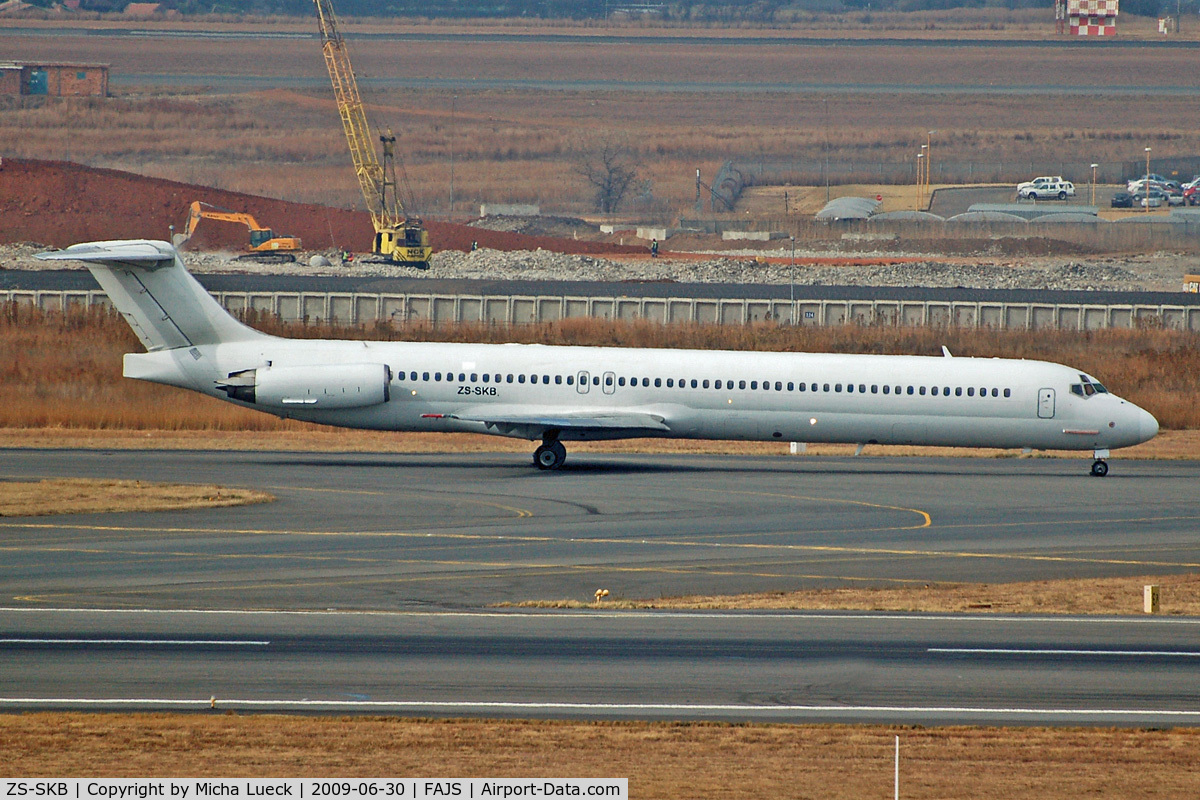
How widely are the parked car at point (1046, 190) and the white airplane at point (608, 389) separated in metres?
83.2

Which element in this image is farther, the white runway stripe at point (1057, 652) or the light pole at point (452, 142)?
the light pole at point (452, 142)

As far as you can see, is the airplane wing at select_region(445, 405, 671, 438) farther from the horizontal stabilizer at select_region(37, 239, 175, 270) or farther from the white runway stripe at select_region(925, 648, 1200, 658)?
the white runway stripe at select_region(925, 648, 1200, 658)

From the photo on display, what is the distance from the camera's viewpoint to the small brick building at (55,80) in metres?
143

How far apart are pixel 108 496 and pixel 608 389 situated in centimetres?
1336

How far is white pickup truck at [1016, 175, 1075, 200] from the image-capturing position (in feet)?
385

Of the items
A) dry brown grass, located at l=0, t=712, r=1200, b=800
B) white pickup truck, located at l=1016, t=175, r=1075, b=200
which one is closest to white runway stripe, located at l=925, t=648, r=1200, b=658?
dry brown grass, located at l=0, t=712, r=1200, b=800

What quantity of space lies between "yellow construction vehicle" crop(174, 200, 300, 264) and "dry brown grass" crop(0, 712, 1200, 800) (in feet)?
258

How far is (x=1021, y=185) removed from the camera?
11950 cm

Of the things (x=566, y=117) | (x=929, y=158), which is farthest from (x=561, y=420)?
(x=566, y=117)

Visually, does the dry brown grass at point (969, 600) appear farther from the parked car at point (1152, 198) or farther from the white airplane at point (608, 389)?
the parked car at point (1152, 198)

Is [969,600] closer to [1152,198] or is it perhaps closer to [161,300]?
[161,300]

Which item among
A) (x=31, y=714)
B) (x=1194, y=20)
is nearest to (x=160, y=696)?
(x=31, y=714)

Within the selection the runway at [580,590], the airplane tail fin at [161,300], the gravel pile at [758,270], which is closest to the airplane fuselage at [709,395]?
the airplane tail fin at [161,300]

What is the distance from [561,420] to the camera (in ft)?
123
